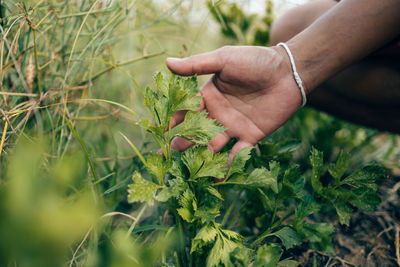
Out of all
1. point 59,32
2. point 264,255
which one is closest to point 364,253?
point 264,255

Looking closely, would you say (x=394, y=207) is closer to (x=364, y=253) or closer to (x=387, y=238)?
(x=387, y=238)

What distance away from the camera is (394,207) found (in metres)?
1.21

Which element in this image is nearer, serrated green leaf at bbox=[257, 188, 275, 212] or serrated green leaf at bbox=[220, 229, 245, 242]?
serrated green leaf at bbox=[220, 229, 245, 242]

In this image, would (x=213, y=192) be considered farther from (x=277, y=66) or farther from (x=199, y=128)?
(x=277, y=66)

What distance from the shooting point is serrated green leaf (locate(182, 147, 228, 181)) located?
0.79 m

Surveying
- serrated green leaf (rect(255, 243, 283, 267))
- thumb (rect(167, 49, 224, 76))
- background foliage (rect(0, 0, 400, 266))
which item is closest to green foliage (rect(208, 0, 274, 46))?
background foliage (rect(0, 0, 400, 266))

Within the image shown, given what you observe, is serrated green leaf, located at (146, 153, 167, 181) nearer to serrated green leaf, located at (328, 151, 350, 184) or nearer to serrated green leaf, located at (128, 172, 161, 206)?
serrated green leaf, located at (128, 172, 161, 206)

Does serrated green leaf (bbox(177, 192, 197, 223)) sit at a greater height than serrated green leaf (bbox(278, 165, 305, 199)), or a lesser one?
greater

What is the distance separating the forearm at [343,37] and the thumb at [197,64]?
339mm

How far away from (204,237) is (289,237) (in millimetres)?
264

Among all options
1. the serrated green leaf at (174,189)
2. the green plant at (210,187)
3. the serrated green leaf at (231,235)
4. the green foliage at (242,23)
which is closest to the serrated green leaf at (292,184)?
the green plant at (210,187)

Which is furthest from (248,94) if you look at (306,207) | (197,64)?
(306,207)

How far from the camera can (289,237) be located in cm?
81

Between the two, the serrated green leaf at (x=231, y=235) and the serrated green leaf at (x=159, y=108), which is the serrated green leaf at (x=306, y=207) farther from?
the serrated green leaf at (x=159, y=108)
